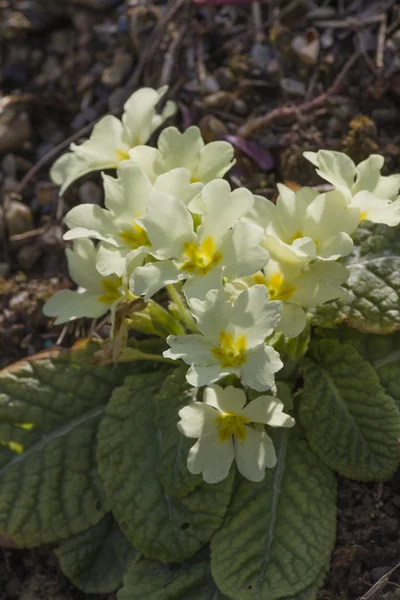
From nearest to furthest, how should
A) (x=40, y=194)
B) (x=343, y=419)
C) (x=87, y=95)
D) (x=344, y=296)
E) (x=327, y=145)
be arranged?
(x=344, y=296), (x=343, y=419), (x=327, y=145), (x=40, y=194), (x=87, y=95)

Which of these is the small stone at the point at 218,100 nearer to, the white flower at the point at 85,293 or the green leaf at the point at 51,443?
the white flower at the point at 85,293

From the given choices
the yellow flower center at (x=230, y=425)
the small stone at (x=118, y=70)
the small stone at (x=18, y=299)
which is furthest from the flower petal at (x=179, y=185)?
the small stone at (x=118, y=70)

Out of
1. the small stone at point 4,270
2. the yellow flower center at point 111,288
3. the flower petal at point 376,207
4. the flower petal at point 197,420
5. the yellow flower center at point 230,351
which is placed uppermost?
the flower petal at point 376,207

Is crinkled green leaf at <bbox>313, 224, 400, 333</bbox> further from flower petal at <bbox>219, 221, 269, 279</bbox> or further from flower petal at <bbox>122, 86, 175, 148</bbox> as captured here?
flower petal at <bbox>122, 86, 175, 148</bbox>

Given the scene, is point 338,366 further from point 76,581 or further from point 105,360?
point 76,581

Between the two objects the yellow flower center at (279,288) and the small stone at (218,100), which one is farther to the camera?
the small stone at (218,100)

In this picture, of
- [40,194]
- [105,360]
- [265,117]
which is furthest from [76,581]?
[265,117]

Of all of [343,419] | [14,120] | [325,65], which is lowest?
[343,419]
